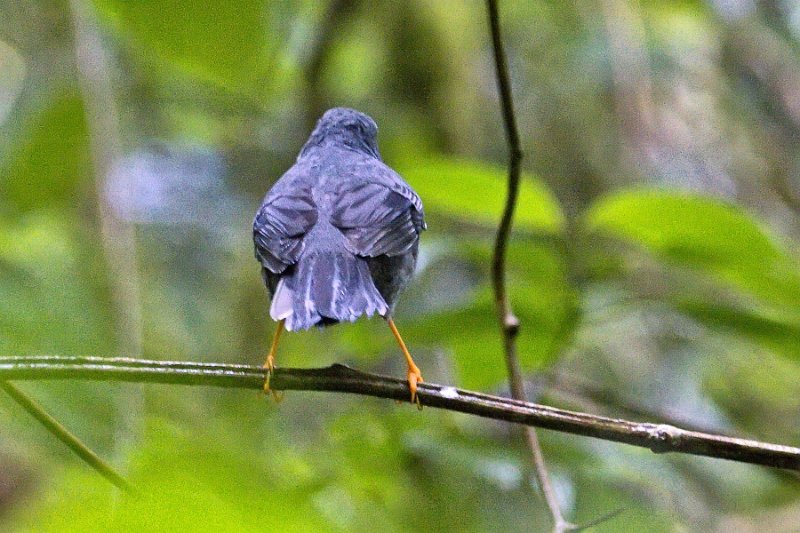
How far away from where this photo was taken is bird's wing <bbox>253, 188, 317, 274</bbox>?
2561mm

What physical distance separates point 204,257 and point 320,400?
125cm

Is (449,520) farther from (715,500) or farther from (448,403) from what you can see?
(715,500)

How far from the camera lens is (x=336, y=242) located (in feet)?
8.52

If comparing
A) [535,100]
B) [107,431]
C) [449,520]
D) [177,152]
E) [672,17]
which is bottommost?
[449,520]

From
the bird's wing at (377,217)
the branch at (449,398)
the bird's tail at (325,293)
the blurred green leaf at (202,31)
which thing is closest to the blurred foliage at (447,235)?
the blurred green leaf at (202,31)

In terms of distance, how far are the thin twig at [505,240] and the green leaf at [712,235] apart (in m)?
0.52

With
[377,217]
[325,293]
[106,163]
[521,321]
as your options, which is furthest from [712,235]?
[106,163]

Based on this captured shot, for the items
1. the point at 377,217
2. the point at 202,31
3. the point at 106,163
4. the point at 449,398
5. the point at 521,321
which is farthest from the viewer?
the point at 521,321

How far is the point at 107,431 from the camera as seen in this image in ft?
7.71

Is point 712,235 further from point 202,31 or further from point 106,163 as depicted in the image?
point 106,163

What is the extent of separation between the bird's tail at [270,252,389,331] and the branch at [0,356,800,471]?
204mm

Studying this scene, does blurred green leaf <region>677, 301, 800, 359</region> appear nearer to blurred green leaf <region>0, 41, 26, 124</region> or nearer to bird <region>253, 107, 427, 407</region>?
bird <region>253, 107, 427, 407</region>

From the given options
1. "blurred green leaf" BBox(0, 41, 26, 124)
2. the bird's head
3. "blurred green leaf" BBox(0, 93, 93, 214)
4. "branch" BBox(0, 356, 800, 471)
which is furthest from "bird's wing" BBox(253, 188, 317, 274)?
Result: "blurred green leaf" BBox(0, 41, 26, 124)

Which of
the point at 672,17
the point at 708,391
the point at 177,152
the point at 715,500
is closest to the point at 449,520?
the point at 715,500
